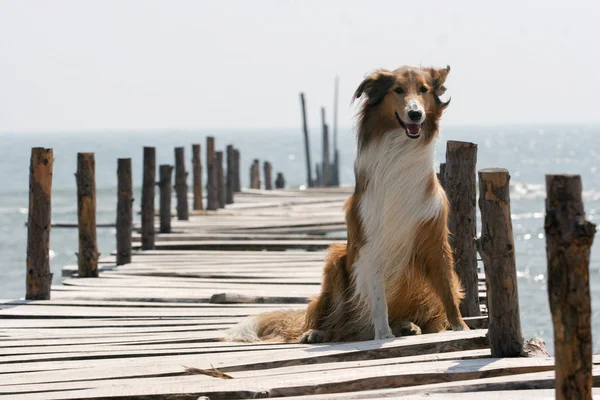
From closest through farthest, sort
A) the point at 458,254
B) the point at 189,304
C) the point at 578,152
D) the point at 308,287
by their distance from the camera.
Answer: the point at 458,254 < the point at 189,304 < the point at 308,287 < the point at 578,152

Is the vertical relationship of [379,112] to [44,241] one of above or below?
above

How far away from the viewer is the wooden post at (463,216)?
591 cm

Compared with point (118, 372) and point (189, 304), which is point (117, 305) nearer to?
point (189, 304)

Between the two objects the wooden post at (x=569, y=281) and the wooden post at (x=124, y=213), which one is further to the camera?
the wooden post at (x=124, y=213)

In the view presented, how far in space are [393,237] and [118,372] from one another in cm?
163

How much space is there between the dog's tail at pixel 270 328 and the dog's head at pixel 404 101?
4.16 ft

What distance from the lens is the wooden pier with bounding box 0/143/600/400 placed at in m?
4.21

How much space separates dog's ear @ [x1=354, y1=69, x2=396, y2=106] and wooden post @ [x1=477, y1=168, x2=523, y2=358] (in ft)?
2.86

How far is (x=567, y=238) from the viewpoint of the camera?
3.34 metres

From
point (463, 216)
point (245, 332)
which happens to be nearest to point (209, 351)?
point (245, 332)

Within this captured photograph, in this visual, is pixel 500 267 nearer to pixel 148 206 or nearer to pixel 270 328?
pixel 270 328

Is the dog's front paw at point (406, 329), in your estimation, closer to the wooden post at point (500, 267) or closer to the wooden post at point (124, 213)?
the wooden post at point (500, 267)

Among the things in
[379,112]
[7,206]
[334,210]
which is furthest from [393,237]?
[7,206]

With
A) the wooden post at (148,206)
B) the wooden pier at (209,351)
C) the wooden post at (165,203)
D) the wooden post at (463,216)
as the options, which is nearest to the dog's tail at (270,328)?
the wooden pier at (209,351)
